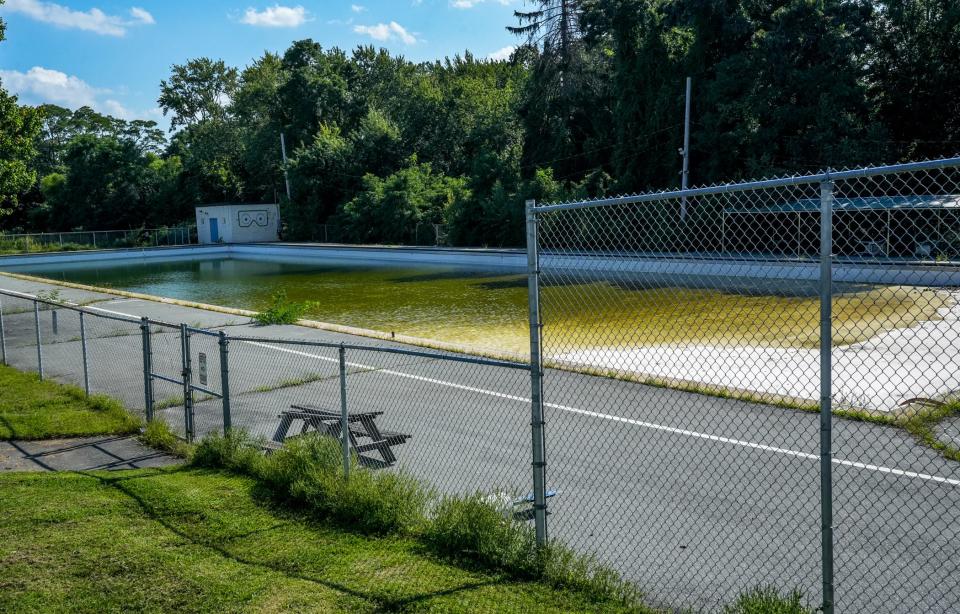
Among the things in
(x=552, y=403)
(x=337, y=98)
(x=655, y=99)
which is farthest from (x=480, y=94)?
(x=552, y=403)

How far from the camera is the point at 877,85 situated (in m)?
34.5

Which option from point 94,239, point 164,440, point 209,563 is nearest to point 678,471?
point 209,563

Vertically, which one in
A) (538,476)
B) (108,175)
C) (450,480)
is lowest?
(450,480)

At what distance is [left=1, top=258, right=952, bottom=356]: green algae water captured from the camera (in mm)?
15539

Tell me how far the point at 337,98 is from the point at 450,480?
63222 mm

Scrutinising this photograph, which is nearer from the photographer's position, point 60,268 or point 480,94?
point 60,268

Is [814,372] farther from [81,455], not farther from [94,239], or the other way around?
[94,239]

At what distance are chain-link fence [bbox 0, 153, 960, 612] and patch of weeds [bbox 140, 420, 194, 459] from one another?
26 cm

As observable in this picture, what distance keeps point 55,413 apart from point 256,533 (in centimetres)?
571

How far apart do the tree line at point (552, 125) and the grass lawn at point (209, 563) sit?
12768 mm

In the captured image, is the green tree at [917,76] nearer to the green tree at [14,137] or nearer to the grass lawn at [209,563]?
the green tree at [14,137]

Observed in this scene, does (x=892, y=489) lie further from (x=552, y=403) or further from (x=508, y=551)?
(x=552, y=403)

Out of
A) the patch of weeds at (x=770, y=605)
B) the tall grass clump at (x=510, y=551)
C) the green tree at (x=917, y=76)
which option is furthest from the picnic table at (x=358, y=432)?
the green tree at (x=917, y=76)

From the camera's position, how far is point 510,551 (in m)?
5.37
